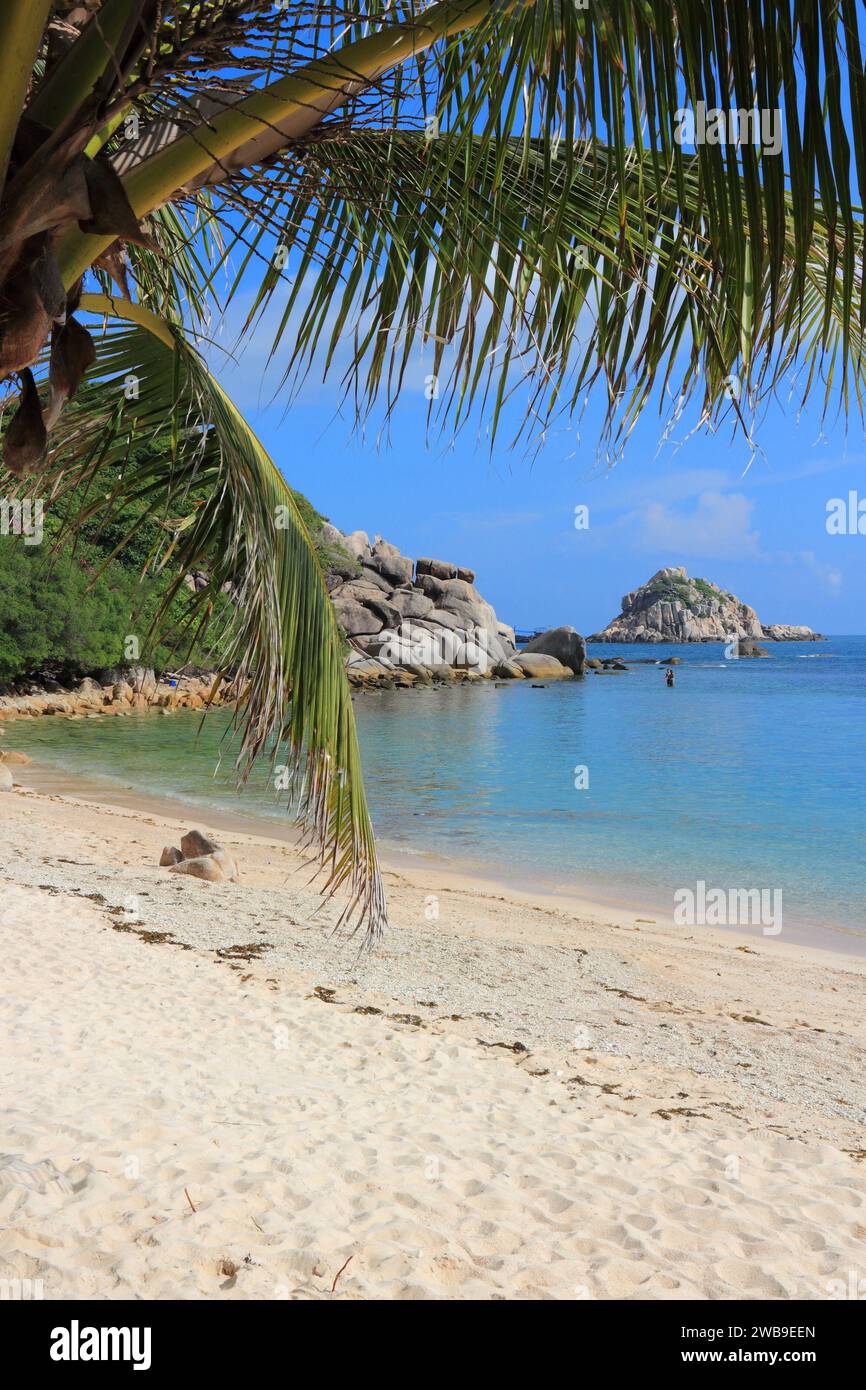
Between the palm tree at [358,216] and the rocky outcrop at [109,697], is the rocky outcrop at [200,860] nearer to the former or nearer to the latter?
the palm tree at [358,216]

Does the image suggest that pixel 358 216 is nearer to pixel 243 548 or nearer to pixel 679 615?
pixel 243 548

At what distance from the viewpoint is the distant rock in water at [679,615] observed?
587 feet

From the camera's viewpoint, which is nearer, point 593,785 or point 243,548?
point 243,548

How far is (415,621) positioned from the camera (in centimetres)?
6372

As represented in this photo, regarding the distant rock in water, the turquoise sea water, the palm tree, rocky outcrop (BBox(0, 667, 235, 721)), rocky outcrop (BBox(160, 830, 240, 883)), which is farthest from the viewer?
the distant rock in water

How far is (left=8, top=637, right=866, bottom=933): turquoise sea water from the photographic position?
1836 centimetres

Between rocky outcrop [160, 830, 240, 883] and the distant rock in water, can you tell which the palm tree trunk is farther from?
the distant rock in water

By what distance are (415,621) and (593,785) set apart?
36.6 m

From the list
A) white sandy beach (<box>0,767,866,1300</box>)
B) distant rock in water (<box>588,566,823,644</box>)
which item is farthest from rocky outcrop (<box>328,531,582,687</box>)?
distant rock in water (<box>588,566,823,644</box>)

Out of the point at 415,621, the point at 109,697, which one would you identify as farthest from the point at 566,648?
the point at 109,697

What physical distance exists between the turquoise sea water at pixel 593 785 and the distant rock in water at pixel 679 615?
126 metres

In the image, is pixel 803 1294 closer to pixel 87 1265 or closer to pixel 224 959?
pixel 87 1265

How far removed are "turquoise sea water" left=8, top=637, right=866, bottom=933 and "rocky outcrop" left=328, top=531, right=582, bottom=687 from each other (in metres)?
5.63

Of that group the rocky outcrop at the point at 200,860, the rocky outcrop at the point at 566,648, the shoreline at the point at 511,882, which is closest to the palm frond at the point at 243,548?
the rocky outcrop at the point at 200,860
